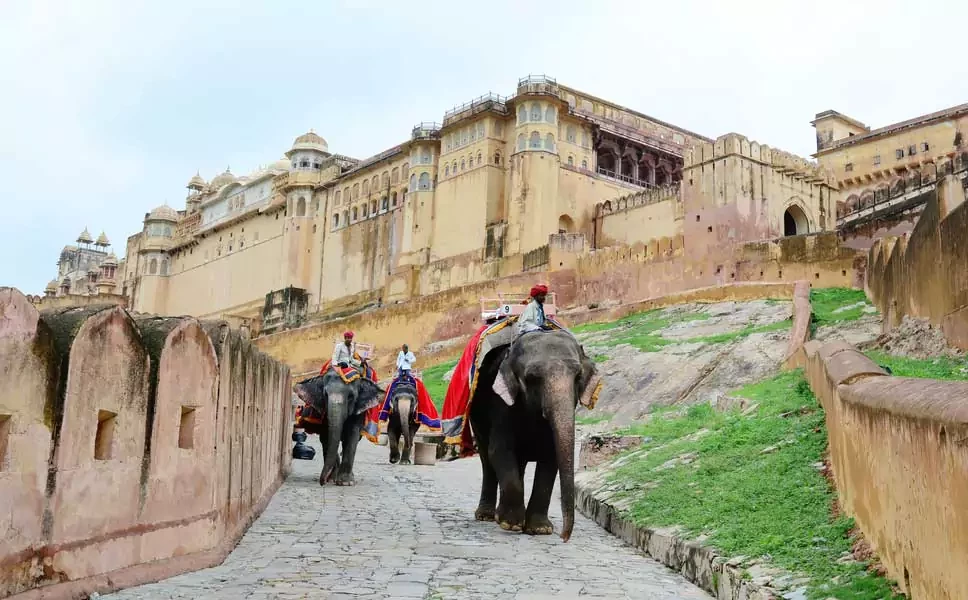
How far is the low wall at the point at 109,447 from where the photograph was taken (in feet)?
13.4

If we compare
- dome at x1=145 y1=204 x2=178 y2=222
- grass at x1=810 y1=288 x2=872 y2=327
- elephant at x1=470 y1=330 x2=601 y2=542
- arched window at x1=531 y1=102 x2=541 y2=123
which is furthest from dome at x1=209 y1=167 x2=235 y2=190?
elephant at x1=470 y1=330 x2=601 y2=542

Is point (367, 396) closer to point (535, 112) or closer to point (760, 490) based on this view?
point (760, 490)

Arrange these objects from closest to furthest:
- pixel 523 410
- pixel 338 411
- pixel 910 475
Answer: pixel 910 475 → pixel 523 410 → pixel 338 411

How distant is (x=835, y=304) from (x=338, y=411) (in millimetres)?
14917

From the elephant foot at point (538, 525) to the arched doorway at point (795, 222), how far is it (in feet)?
97.0

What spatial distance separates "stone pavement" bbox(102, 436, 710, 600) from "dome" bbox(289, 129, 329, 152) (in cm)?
4603

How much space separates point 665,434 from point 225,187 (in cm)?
5565

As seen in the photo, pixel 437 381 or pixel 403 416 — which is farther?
pixel 437 381

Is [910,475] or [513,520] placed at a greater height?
[910,475]

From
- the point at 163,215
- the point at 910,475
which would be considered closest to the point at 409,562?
the point at 910,475

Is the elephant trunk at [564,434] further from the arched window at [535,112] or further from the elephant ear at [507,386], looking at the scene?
the arched window at [535,112]

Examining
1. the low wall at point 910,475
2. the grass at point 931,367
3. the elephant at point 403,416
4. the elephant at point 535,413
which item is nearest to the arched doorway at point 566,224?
the elephant at point 403,416

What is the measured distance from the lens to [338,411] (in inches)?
419

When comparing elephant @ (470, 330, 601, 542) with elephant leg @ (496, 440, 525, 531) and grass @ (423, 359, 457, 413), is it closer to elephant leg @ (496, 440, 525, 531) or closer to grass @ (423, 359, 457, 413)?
elephant leg @ (496, 440, 525, 531)
